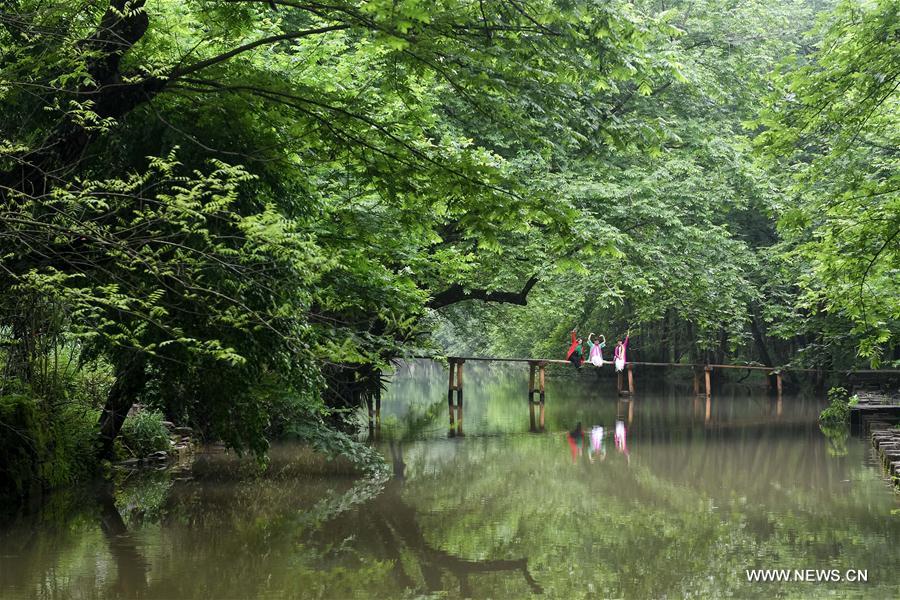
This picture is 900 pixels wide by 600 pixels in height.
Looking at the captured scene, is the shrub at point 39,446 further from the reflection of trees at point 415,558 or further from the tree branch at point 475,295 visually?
the tree branch at point 475,295

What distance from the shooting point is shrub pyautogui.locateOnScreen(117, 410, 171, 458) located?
46.0 feet

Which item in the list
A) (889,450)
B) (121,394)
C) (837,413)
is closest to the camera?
(121,394)

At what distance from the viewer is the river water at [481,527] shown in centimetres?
779

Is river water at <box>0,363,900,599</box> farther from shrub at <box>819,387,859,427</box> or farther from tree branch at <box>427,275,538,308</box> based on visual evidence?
tree branch at <box>427,275,538,308</box>

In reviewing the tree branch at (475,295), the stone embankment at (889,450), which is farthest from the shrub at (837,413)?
the tree branch at (475,295)

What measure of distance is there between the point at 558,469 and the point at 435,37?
8.63 metres

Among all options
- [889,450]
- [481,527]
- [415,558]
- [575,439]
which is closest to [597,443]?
[575,439]

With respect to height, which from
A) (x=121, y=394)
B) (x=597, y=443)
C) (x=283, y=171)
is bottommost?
(x=597, y=443)

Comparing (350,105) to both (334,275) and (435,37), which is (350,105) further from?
(334,275)

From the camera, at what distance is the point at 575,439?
1925 centimetres

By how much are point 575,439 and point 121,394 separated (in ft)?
32.3

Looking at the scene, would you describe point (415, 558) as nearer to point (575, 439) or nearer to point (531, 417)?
point (575, 439)

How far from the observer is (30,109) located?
8617mm

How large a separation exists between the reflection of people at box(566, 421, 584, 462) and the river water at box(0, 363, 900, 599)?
0.55 ft
